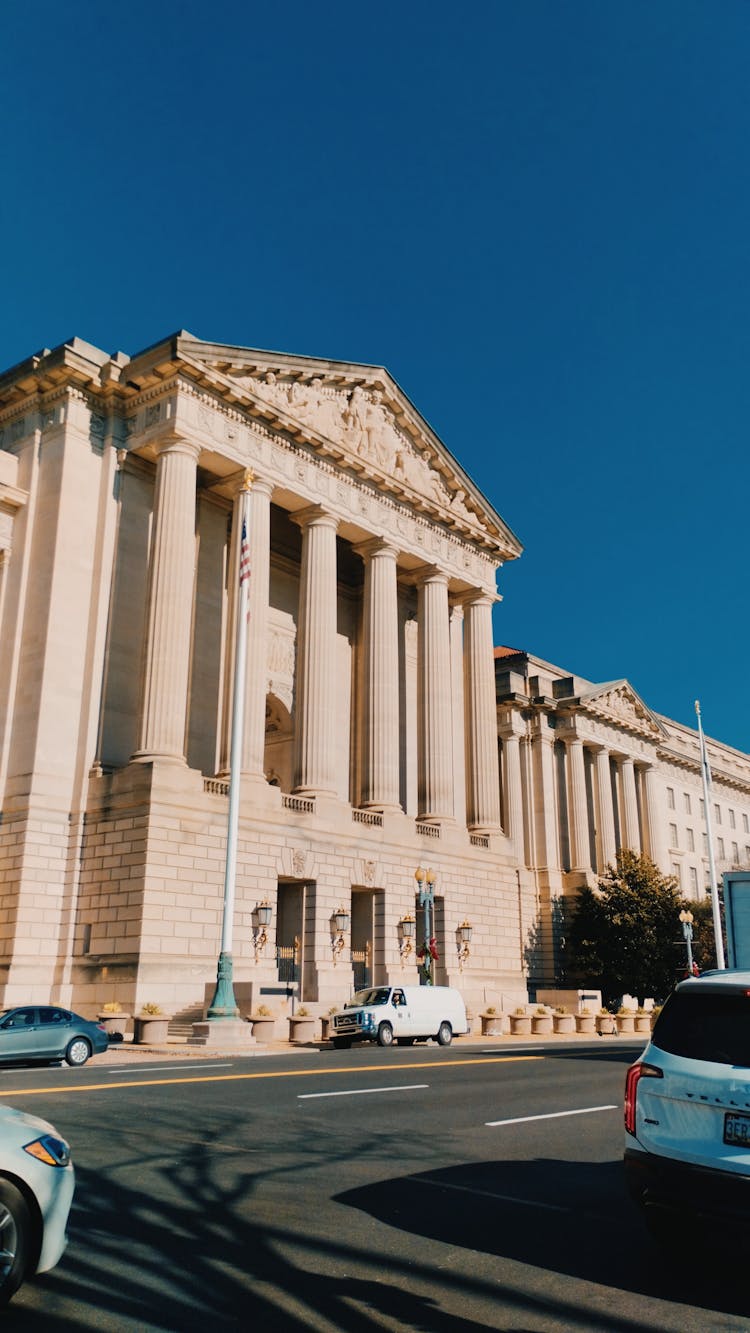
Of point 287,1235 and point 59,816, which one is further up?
point 59,816

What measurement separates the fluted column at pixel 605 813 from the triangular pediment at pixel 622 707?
9.34 feet

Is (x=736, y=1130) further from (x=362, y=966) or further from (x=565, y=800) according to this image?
(x=565, y=800)

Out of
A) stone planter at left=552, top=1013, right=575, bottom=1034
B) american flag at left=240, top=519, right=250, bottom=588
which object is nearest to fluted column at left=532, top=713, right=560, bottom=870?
stone planter at left=552, top=1013, right=575, bottom=1034

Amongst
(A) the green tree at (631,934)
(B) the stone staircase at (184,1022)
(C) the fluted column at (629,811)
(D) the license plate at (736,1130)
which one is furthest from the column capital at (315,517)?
(D) the license plate at (736,1130)

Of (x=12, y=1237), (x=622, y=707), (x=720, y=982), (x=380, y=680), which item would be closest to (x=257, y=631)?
(x=380, y=680)

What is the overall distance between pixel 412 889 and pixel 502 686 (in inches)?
1154

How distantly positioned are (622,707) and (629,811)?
730 cm

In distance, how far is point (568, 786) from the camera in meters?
73.1

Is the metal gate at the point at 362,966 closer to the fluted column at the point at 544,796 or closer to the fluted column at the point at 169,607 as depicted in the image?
the fluted column at the point at 169,607

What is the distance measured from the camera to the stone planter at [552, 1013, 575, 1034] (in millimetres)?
41781

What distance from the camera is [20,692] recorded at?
3744 centimetres

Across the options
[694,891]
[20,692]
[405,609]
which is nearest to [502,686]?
[405,609]

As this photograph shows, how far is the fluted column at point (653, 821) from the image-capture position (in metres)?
78.4

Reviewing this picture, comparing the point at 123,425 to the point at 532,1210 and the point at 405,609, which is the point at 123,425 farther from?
the point at 532,1210
